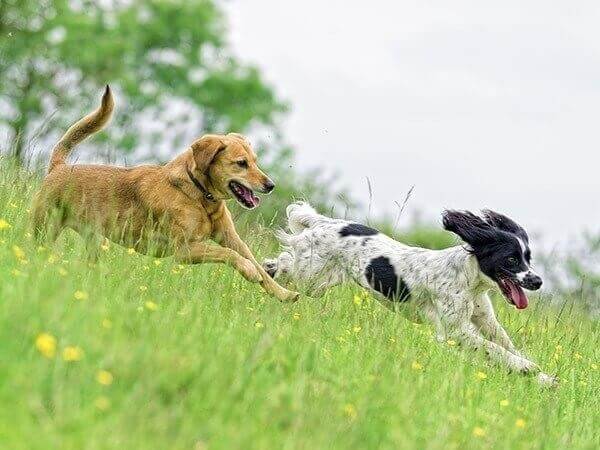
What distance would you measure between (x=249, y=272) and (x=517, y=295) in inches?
78.6

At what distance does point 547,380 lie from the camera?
21.8 ft

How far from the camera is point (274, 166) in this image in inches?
1182

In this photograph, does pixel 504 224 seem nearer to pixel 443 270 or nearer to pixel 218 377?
pixel 443 270

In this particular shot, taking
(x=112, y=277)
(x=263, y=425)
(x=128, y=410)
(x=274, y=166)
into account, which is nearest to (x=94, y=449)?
(x=128, y=410)

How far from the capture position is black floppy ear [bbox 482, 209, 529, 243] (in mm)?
8023

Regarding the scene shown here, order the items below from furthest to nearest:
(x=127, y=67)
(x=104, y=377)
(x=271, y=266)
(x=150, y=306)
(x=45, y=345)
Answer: (x=127, y=67) < (x=271, y=266) < (x=150, y=306) < (x=104, y=377) < (x=45, y=345)

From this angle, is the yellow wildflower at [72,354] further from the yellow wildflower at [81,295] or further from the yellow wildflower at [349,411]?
the yellow wildflower at [349,411]

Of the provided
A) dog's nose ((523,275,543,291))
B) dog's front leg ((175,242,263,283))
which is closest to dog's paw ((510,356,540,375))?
dog's nose ((523,275,543,291))

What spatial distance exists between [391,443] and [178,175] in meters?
3.91

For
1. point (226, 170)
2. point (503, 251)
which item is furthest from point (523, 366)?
point (226, 170)

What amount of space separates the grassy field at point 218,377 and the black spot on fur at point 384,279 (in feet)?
4.98

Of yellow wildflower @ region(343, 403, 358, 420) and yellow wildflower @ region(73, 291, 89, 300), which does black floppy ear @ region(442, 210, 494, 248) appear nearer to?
yellow wildflower @ region(343, 403, 358, 420)

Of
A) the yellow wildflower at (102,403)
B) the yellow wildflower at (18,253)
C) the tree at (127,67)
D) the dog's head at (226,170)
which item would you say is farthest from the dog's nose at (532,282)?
the tree at (127,67)

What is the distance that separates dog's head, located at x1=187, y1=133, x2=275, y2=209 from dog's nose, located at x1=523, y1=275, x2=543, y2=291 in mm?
2016
